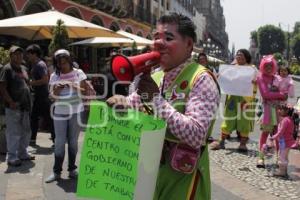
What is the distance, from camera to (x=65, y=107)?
6410 mm

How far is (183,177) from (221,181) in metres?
4.24

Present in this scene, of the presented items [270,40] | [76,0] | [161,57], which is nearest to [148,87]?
[161,57]

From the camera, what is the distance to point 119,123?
89.4 inches

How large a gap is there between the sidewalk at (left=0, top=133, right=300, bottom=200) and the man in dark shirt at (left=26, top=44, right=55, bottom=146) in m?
0.81

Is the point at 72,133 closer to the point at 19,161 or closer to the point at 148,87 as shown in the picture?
the point at 19,161

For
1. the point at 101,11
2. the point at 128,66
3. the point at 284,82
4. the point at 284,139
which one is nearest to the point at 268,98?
the point at 284,82

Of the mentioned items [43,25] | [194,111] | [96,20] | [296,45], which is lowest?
[194,111]

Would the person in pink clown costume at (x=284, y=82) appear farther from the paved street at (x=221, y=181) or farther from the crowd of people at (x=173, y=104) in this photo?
the paved street at (x=221, y=181)

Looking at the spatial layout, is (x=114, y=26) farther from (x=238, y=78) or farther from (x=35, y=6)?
(x=238, y=78)

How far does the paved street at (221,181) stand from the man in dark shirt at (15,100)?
0.29 metres

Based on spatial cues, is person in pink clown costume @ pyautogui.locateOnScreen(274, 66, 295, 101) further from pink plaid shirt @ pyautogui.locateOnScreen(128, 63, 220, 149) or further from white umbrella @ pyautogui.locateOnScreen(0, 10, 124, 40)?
pink plaid shirt @ pyautogui.locateOnScreen(128, 63, 220, 149)

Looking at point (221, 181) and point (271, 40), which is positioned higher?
point (271, 40)

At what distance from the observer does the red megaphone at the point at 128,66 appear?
221 cm

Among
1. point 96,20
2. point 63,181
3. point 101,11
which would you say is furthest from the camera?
point 101,11
